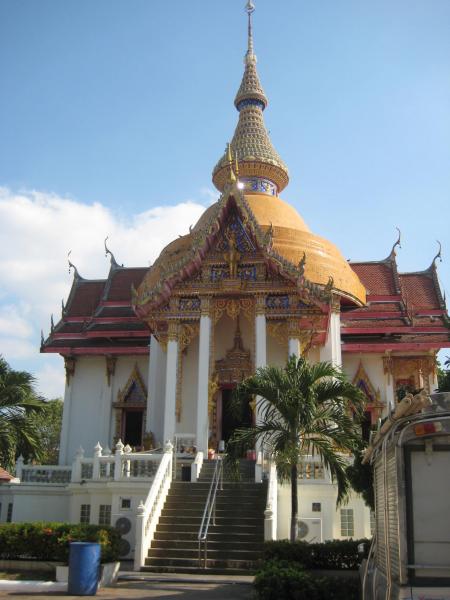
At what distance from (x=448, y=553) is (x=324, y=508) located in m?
8.04

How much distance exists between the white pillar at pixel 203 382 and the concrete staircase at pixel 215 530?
70.9 inches

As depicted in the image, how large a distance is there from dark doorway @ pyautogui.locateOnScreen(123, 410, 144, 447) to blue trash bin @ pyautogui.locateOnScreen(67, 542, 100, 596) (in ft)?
39.0

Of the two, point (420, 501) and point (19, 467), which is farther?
point (19, 467)

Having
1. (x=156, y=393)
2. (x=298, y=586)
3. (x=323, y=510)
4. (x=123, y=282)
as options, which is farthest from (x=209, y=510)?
(x=123, y=282)

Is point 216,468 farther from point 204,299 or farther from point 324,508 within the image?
point 204,299

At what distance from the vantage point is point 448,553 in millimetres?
6039

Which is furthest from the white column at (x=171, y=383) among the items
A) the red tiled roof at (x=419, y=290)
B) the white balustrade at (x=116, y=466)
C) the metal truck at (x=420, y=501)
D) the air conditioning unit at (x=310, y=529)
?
the metal truck at (x=420, y=501)

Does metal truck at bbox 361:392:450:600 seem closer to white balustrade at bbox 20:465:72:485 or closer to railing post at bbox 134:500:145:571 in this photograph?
railing post at bbox 134:500:145:571

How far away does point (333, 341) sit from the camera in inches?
731

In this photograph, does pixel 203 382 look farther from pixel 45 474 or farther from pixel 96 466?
pixel 45 474

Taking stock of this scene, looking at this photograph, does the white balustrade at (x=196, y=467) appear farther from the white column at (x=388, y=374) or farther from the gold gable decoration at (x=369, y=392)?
the white column at (x=388, y=374)

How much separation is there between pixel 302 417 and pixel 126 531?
15.0 feet

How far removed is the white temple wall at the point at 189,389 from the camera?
63.1 ft

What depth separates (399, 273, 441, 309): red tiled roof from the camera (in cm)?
2320
